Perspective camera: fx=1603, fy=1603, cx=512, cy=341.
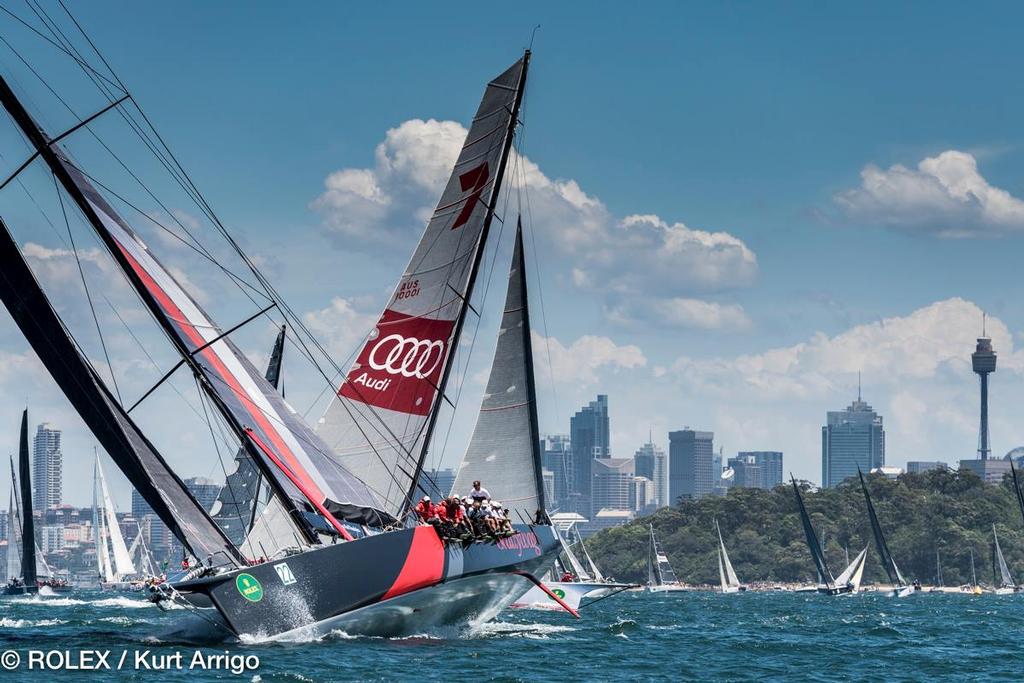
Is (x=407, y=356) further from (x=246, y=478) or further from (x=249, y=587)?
(x=246, y=478)

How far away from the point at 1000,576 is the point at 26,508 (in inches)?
3686

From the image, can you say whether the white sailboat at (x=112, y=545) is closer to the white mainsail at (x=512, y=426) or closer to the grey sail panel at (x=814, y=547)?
the grey sail panel at (x=814, y=547)

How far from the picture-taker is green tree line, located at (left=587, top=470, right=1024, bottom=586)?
155500mm

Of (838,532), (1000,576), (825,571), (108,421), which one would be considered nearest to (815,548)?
(825,571)

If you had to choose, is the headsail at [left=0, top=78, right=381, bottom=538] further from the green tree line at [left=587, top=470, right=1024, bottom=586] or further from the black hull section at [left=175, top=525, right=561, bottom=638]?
the green tree line at [left=587, top=470, right=1024, bottom=586]

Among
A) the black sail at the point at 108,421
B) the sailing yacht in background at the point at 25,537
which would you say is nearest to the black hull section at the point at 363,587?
the black sail at the point at 108,421

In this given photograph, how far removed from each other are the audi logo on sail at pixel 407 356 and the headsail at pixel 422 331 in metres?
0.02

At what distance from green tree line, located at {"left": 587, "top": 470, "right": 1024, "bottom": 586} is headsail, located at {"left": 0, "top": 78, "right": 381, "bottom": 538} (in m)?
132

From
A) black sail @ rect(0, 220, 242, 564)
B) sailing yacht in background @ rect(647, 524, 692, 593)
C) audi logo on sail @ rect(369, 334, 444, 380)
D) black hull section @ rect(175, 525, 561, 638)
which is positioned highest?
audi logo on sail @ rect(369, 334, 444, 380)

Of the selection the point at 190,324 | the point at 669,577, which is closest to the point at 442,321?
the point at 190,324

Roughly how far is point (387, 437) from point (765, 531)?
138701 mm

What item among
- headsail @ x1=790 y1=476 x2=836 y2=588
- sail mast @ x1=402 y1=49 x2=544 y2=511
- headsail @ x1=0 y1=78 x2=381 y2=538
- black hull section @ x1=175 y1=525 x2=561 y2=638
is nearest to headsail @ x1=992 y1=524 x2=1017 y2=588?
headsail @ x1=790 y1=476 x2=836 y2=588

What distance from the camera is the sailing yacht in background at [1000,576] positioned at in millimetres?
138250

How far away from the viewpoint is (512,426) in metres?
39.2
